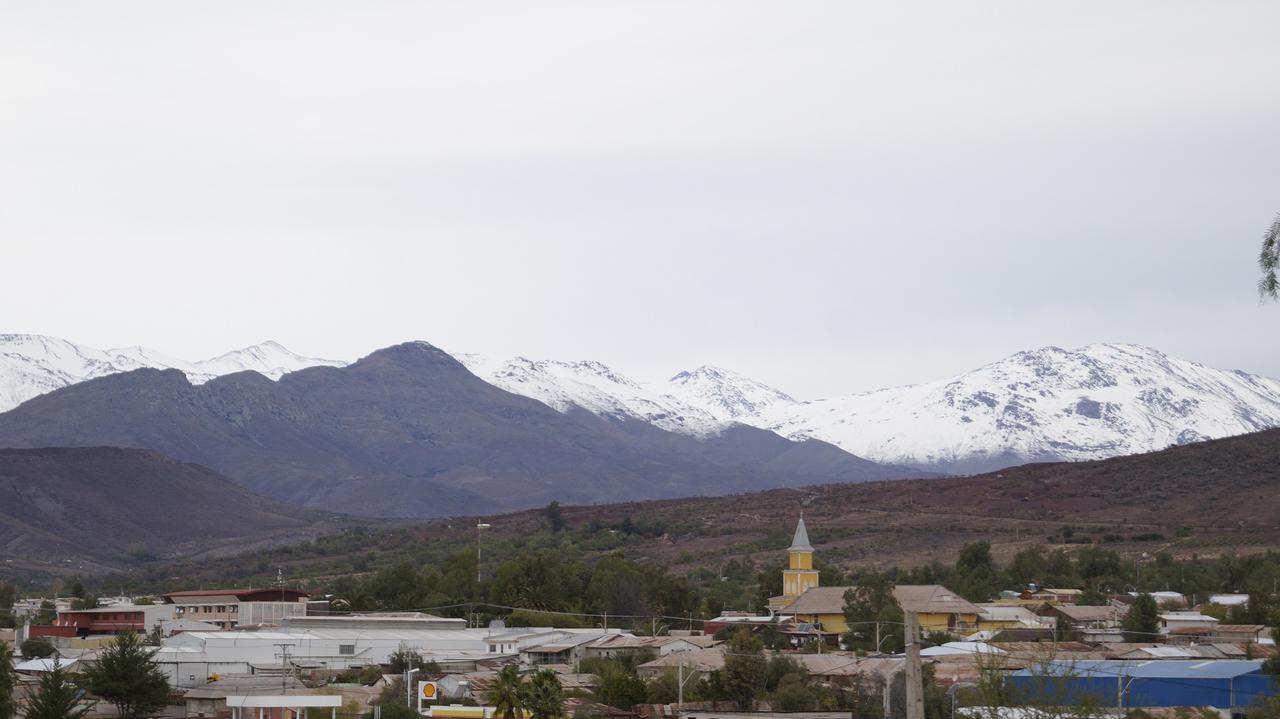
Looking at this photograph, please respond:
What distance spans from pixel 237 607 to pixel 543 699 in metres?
48.3

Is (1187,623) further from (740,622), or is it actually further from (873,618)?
(740,622)

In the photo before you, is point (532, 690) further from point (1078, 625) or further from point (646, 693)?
point (1078, 625)

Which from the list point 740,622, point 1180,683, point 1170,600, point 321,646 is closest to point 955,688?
point 1180,683

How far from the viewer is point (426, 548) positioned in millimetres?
160625

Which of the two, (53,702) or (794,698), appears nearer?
(53,702)

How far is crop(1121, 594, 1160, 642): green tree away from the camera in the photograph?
3046 inches

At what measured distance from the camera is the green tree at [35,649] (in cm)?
8220

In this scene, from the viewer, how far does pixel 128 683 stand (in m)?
63.3

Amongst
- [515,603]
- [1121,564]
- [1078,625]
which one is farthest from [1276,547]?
[515,603]

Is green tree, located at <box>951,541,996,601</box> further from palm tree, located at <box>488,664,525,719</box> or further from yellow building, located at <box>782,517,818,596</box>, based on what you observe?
palm tree, located at <box>488,664,525,719</box>

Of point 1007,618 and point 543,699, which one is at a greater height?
point 1007,618

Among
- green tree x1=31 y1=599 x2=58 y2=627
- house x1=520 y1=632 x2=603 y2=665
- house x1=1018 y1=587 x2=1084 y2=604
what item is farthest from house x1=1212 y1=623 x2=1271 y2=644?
green tree x1=31 y1=599 x2=58 y2=627

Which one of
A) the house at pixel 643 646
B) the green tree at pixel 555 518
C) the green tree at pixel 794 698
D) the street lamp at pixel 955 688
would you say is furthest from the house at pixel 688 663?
the green tree at pixel 555 518

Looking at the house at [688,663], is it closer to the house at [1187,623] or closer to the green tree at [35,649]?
the house at [1187,623]
